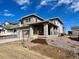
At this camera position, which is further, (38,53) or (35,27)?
(35,27)

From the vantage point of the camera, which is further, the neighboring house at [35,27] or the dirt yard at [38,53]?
the neighboring house at [35,27]

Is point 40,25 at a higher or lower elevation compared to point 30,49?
higher

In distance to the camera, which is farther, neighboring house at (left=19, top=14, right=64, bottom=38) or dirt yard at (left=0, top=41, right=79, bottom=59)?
neighboring house at (left=19, top=14, right=64, bottom=38)

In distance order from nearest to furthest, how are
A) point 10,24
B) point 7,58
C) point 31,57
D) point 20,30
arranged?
point 7,58 < point 31,57 < point 20,30 < point 10,24

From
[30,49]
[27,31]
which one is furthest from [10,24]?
[30,49]

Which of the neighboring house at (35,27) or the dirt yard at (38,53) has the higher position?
the neighboring house at (35,27)

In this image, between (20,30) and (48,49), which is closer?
(48,49)

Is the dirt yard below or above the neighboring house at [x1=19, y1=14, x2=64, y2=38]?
below

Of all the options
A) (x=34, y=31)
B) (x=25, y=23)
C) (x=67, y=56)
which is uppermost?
(x=25, y=23)

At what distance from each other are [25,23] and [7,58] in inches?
976

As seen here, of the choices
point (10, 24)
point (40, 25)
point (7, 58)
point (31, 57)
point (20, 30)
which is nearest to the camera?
point (7, 58)

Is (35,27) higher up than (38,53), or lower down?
higher up

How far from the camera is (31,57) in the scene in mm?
15102

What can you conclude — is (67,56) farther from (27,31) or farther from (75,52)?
(27,31)
